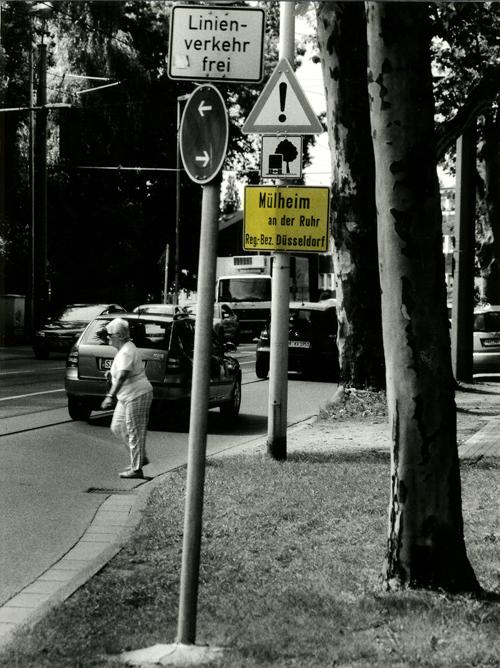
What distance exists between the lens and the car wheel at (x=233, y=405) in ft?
56.5

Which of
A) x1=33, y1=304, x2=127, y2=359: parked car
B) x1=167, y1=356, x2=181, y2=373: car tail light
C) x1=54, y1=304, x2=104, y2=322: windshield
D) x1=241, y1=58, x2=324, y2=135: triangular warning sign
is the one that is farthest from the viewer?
x1=54, y1=304, x2=104, y2=322: windshield

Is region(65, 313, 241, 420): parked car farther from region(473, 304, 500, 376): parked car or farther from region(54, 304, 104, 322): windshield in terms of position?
region(54, 304, 104, 322): windshield

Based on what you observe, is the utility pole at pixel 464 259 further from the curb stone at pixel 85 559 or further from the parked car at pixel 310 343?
the curb stone at pixel 85 559

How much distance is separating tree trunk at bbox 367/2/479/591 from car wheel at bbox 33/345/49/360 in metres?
26.0

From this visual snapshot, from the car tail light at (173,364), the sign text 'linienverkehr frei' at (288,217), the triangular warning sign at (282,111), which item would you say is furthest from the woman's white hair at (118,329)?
the car tail light at (173,364)

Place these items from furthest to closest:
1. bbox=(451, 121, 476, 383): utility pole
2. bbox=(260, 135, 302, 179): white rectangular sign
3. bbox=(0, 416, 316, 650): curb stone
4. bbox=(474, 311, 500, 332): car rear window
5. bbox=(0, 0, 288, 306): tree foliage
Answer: bbox=(0, 0, 288, 306): tree foliage
bbox=(474, 311, 500, 332): car rear window
bbox=(451, 121, 476, 383): utility pole
bbox=(260, 135, 302, 179): white rectangular sign
bbox=(0, 416, 316, 650): curb stone

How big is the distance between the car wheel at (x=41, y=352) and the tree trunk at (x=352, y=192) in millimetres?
15002

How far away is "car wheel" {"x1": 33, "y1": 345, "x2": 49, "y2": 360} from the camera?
103ft

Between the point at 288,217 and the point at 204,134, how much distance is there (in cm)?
581

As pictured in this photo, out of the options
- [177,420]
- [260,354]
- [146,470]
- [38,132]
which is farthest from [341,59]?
[38,132]

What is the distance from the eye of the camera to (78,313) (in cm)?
3347

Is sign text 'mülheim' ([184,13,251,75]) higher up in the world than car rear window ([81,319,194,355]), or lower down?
higher up

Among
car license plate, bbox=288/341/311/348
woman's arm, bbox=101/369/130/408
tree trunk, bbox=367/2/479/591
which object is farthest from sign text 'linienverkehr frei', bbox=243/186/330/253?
car license plate, bbox=288/341/311/348

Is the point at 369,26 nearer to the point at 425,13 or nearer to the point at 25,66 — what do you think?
the point at 425,13
